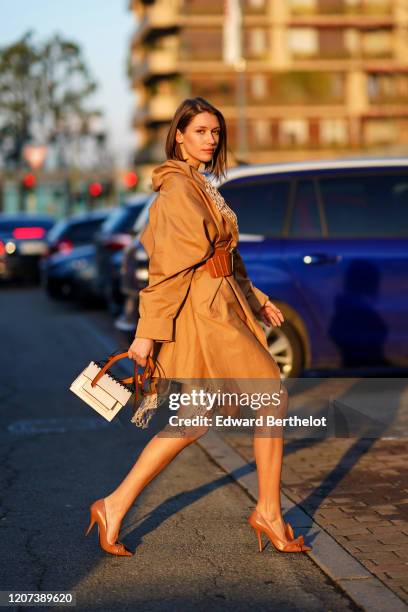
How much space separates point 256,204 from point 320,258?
2.21ft

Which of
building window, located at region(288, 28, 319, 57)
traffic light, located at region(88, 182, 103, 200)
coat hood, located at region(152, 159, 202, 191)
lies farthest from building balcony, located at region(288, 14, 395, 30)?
coat hood, located at region(152, 159, 202, 191)

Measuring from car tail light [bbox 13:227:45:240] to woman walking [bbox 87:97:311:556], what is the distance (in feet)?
80.0

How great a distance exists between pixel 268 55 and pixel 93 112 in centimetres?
1280

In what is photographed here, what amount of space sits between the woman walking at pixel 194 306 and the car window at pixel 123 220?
468 inches

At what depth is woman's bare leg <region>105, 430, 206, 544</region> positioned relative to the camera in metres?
5.01

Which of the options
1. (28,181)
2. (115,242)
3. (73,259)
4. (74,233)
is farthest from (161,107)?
(115,242)

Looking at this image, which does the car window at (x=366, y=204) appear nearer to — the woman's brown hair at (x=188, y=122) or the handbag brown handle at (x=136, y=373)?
the woman's brown hair at (x=188, y=122)

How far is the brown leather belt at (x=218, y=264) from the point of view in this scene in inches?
195

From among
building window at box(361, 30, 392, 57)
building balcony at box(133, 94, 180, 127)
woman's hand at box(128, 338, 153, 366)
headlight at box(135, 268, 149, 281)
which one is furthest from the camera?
building balcony at box(133, 94, 180, 127)

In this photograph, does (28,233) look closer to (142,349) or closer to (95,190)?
(95,190)

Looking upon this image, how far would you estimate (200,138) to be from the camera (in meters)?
5.03

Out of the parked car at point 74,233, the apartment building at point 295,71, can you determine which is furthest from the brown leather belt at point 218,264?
the apartment building at point 295,71

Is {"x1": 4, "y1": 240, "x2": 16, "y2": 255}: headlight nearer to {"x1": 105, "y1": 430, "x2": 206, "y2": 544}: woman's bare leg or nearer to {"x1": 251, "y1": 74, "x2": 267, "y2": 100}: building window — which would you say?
A: {"x1": 105, "y1": 430, "x2": 206, "y2": 544}: woman's bare leg

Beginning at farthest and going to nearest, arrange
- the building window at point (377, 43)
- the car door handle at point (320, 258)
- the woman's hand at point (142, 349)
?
the building window at point (377, 43) → the car door handle at point (320, 258) → the woman's hand at point (142, 349)
